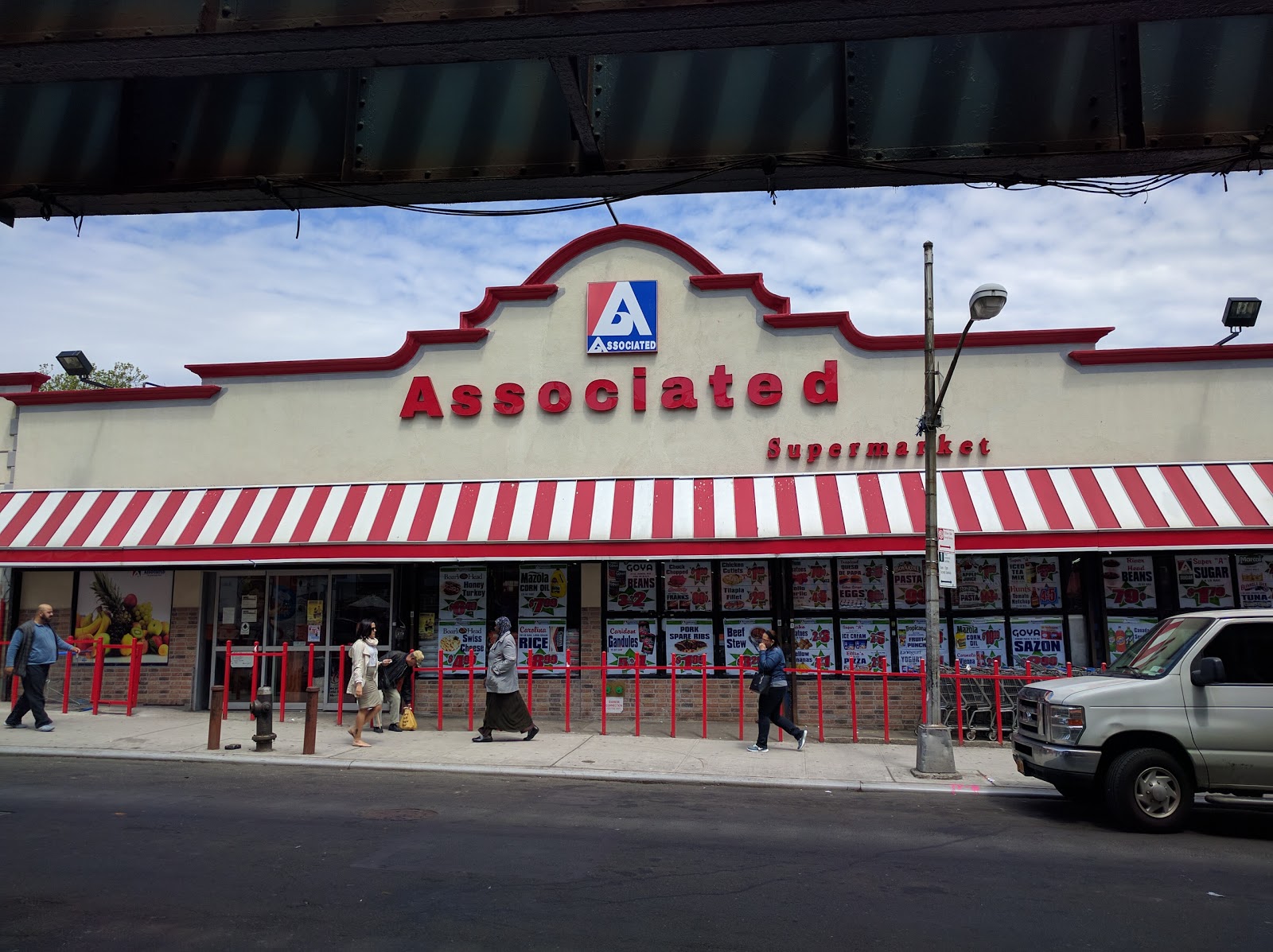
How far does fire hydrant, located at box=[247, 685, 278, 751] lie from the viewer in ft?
43.9

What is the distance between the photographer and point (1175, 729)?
935cm

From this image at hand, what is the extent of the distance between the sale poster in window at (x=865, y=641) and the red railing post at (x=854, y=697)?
0.26 meters

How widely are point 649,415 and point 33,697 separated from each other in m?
10.6

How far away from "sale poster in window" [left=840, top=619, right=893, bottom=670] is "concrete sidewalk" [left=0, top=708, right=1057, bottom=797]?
64.5 inches

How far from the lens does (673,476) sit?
17.1m

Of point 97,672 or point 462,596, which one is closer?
point 97,672

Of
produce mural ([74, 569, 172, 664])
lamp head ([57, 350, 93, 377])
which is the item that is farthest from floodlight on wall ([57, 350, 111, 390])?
produce mural ([74, 569, 172, 664])

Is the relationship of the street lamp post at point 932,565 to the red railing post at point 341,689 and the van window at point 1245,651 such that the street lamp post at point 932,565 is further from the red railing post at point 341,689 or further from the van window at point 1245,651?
the red railing post at point 341,689

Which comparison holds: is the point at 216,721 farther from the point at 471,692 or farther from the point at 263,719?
the point at 471,692

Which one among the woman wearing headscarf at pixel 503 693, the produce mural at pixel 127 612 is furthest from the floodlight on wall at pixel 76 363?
the woman wearing headscarf at pixel 503 693

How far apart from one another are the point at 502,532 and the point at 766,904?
1009 centimetres

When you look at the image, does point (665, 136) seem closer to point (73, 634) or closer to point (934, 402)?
point (934, 402)

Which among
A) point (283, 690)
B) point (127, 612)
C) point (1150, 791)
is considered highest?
point (127, 612)

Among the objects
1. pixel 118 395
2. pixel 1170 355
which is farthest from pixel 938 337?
pixel 118 395
